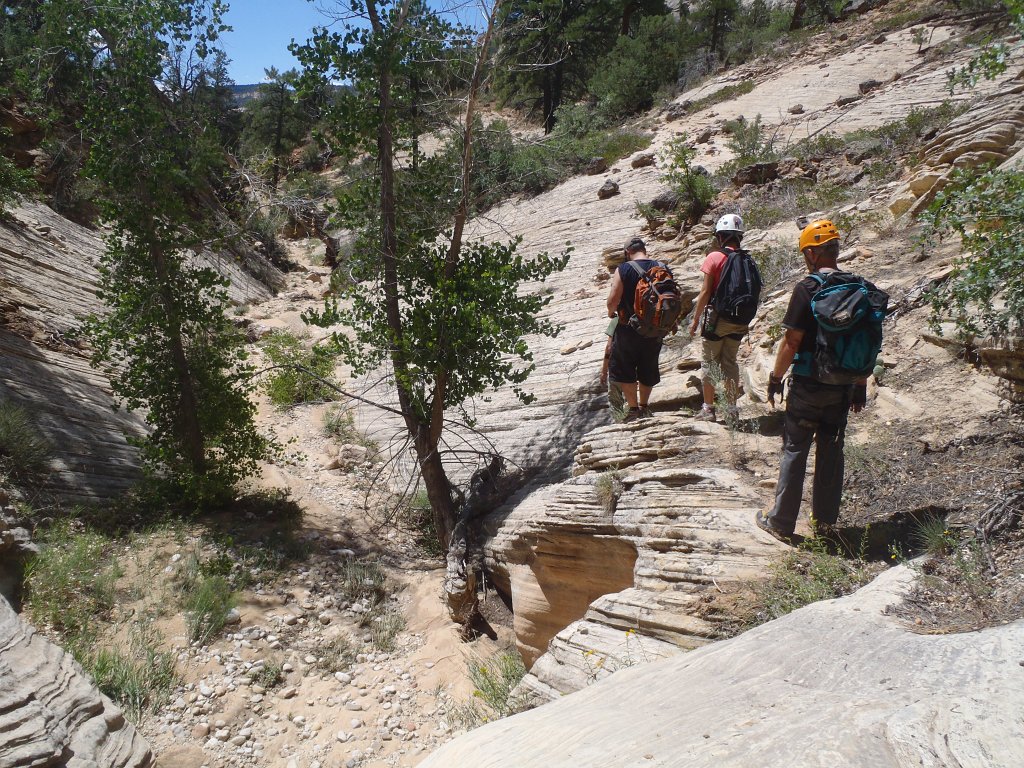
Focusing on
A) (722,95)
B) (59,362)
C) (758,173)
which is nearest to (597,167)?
(722,95)

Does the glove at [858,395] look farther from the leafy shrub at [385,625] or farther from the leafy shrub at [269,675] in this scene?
the leafy shrub at [269,675]

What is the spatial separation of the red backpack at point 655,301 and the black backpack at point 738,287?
0.55 m

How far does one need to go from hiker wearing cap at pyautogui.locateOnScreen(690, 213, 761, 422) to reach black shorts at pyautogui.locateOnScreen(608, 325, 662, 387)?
64 centimetres

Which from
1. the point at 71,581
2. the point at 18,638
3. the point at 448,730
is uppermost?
the point at 18,638

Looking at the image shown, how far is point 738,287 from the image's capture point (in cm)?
523

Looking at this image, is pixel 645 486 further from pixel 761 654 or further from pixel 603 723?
pixel 603 723

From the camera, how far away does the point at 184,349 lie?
858 cm

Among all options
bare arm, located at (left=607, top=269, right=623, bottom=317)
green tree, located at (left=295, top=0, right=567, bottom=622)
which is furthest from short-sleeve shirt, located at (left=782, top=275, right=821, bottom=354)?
green tree, located at (left=295, top=0, right=567, bottom=622)

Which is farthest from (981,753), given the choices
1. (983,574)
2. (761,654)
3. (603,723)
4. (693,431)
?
(693,431)

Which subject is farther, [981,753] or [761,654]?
[761,654]

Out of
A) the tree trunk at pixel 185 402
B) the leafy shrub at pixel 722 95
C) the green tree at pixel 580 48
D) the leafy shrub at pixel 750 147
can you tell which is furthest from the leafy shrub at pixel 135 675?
the green tree at pixel 580 48

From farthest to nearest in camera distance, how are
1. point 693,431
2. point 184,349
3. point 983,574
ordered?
point 184,349
point 693,431
point 983,574

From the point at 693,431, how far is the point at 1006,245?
2.61 meters

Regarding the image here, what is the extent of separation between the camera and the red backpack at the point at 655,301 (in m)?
5.81
